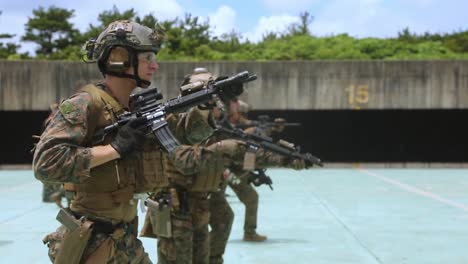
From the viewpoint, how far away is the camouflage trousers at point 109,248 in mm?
3502

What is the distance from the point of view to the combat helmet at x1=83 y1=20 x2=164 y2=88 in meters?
3.69

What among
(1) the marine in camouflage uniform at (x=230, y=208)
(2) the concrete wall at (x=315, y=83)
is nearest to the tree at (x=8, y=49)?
(2) the concrete wall at (x=315, y=83)

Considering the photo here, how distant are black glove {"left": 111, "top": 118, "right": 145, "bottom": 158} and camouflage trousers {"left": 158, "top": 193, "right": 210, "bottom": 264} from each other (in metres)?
1.78

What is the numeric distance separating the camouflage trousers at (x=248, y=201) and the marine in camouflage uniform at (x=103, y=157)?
4.57m

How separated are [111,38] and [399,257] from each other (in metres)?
4.62

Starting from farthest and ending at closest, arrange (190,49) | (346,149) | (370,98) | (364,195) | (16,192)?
1. (190,49)
2. (346,149)
3. (370,98)
4. (16,192)
5. (364,195)

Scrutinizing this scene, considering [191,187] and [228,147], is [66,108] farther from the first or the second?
[228,147]

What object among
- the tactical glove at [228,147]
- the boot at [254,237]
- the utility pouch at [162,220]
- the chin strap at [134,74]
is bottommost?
the boot at [254,237]

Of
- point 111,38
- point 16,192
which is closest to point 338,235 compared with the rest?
point 111,38

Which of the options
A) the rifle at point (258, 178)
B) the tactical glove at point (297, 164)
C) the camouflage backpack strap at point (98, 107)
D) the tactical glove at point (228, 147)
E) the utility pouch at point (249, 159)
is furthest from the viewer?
the rifle at point (258, 178)

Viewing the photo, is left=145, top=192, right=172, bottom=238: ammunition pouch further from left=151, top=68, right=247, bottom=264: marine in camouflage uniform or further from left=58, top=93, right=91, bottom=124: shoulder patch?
left=58, top=93, right=91, bottom=124: shoulder patch

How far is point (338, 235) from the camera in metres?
8.59

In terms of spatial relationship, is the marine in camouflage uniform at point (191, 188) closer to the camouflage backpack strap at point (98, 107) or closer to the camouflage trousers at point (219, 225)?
the camouflage trousers at point (219, 225)

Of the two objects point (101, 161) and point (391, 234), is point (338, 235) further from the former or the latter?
point (101, 161)
